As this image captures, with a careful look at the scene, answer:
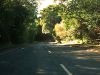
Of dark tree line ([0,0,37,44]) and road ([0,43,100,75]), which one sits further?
dark tree line ([0,0,37,44])

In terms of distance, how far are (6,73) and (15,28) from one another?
156 ft

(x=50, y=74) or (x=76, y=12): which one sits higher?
(x=76, y=12)

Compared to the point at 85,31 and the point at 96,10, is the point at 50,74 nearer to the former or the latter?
the point at 96,10

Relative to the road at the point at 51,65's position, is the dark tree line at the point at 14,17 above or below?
above

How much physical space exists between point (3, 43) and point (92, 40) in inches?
696

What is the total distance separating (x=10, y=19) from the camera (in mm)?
50594

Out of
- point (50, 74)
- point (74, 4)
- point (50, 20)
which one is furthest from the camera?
point (50, 20)

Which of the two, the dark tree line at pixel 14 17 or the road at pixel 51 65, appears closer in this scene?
the road at pixel 51 65

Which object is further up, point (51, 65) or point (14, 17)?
point (14, 17)

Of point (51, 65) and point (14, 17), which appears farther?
point (14, 17)

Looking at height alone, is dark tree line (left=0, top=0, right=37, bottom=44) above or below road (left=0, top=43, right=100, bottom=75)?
above

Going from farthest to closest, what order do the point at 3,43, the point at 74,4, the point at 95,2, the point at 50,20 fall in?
the point at 50,20
the point at 3,43
the point at 74,4
the point at 95,2

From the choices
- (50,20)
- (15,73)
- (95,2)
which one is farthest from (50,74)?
(50,20)

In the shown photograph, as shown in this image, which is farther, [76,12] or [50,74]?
[76,12]
